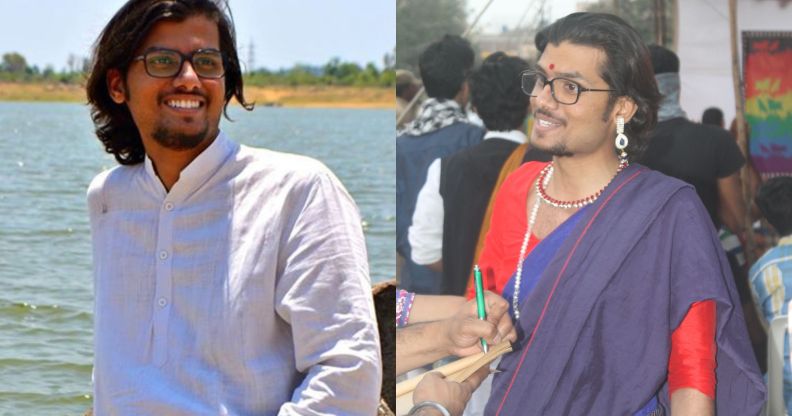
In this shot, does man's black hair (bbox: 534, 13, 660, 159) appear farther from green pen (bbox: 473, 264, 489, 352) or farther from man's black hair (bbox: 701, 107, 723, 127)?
green pen (bbox: 473, 264, 489, 352)

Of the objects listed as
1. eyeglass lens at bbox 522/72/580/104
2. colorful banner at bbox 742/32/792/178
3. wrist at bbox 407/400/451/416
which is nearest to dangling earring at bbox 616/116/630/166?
eyeglass lens at bbox 522/72/580/104

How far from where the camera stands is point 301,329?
202cm

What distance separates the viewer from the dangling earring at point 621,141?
360 cm

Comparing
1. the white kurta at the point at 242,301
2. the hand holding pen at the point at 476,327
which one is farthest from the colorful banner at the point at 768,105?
the white kurta at the point at 242,301

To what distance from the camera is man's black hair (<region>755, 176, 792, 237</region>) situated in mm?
3625

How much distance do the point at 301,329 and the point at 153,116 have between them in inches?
17.7

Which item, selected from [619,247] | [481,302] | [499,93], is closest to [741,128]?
[619,247]

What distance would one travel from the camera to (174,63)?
2.16 metres

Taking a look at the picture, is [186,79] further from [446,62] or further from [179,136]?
[446,62]

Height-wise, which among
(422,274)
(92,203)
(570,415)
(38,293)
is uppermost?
(92,203)

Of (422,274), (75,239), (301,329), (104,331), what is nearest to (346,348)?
(301,329)

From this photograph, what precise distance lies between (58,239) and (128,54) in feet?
49.9

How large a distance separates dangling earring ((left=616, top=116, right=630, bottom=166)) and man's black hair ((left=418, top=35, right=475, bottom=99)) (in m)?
0.55

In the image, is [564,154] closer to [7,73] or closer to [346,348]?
[346,348]
